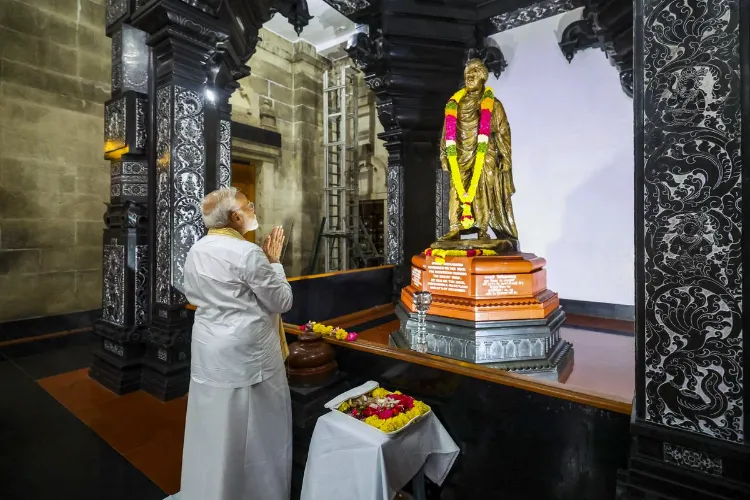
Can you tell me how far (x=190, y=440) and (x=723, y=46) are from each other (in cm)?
233

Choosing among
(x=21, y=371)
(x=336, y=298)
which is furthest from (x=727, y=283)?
(x=21, y=371)

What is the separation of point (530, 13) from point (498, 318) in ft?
13.4

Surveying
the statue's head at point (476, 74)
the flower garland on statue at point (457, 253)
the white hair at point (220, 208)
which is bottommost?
the flower garland on statue at point (457, 253)

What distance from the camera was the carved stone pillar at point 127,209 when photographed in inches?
122

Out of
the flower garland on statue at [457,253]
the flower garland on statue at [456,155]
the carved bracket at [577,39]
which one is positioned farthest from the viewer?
the carved bracket at [577,39]

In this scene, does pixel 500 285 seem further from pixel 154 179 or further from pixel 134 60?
pixel 134 60

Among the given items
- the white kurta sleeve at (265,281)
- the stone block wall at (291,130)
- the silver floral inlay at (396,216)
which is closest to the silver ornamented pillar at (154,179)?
the white kurta sleeve at (265,281)

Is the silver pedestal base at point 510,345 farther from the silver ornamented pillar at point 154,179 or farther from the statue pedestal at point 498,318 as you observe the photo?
the silver ornamented pillar at point 154,179

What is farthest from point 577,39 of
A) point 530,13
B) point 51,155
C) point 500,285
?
point 51,155

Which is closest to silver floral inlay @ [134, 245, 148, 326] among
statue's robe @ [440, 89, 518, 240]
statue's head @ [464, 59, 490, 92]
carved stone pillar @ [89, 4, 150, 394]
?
carved stone pillar @ [89, 4, 150, 394]

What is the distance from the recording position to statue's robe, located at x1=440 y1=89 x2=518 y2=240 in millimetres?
3377

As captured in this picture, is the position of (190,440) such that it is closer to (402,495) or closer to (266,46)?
(402,495)

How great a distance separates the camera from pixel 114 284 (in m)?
3.23

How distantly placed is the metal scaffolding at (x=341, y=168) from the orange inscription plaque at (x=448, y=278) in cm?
360
